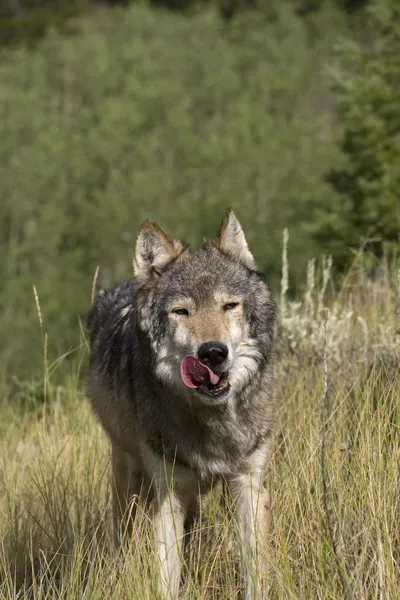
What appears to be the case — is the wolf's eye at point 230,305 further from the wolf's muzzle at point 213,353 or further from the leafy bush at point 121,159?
the leafy bush at point 121,159

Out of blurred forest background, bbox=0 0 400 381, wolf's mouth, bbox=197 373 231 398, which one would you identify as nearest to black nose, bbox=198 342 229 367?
wolf's mouth, bbox=197 373 231 398

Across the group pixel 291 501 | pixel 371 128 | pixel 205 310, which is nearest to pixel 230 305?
pixel 205 310

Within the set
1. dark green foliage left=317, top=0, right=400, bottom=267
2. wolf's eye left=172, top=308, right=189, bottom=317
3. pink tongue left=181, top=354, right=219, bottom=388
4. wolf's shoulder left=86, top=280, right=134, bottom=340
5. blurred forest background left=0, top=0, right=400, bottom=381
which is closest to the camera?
pink tongue left=181, top=354, right=219, bottom=388

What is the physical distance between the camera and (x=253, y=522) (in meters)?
3.79

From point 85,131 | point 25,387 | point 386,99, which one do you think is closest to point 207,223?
point 85,131

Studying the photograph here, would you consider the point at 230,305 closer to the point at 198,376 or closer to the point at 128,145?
the point at 198,376

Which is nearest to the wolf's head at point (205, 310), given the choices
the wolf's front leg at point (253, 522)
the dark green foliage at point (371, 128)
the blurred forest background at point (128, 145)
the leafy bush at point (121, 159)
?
the wolf's front leg at point (253, 522)

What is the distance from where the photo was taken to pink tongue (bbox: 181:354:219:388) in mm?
3748

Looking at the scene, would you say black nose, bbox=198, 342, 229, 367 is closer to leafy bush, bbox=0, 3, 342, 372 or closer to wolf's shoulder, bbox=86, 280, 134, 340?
wolf's shoulder, bbox=86, 280, 134, 340

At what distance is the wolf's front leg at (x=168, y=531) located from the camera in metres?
3.64

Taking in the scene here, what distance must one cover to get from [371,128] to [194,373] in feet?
40.3

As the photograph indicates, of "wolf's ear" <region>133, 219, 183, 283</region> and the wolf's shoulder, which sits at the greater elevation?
"wolf's ear" <region>133, 219, 183, 283</region>

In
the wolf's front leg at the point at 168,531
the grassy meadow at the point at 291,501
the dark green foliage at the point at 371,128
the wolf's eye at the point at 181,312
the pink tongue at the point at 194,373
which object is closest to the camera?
the grassy meadow at the point at 291,501

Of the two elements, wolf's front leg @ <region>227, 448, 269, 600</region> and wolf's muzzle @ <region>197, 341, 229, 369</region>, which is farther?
wolf's muzzle @ <region>197, 341, 229, 369</region>
